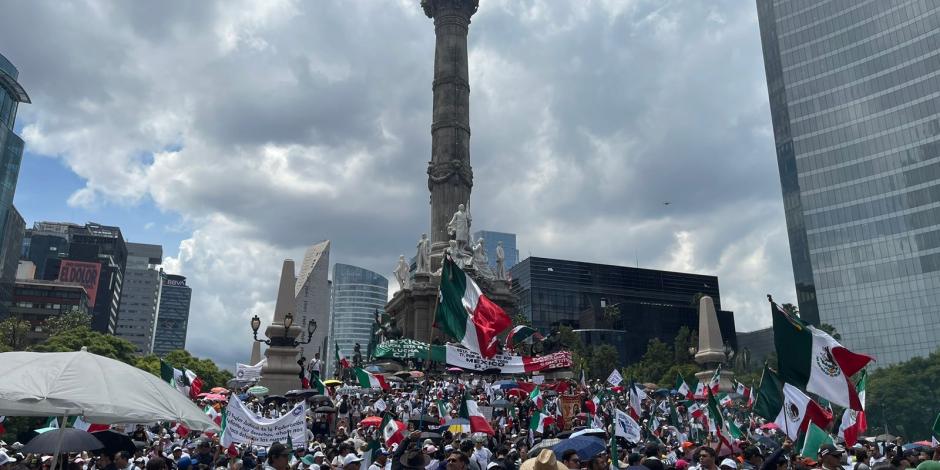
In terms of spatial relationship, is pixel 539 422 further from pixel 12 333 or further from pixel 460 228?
pixel 12 333

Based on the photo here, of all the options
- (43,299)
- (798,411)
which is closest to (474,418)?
(798,411)

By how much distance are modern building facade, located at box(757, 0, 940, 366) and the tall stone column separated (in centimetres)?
6116

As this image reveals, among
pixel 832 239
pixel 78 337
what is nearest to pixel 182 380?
pixel 78 337

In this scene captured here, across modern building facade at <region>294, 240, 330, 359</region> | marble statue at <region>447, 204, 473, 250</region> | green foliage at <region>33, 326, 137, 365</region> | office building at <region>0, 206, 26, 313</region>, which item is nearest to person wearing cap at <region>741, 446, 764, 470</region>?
marble statue at <region>447, 204, 473, 250</region>

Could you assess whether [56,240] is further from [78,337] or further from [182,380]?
[182,380]

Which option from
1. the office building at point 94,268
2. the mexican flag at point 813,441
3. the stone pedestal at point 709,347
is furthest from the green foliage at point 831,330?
the office building at point 94,268

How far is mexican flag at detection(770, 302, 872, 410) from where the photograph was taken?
1241 centimetres

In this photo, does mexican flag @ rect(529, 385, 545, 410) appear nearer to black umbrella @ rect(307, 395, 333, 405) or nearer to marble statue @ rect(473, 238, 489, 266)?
black umbrella @ rect(307, 395, 333, 405)

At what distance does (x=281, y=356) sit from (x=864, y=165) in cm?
8544

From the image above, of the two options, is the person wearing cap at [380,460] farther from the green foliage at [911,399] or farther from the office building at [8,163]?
the office building at [8,163]

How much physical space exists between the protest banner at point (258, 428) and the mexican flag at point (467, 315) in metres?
3.53

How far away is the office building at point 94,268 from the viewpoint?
139975 mm

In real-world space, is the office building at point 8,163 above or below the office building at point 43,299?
above

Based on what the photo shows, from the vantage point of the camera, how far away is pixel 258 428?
13.7 m
